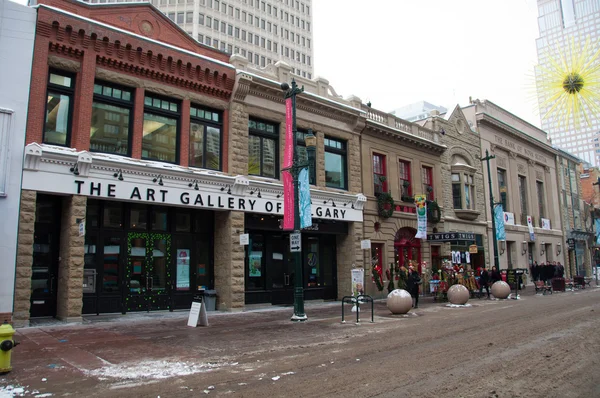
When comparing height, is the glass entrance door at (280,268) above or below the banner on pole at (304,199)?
below

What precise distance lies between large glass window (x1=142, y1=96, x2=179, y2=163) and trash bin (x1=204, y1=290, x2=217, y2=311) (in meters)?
5.50

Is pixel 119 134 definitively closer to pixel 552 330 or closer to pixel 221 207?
pixel 221 207

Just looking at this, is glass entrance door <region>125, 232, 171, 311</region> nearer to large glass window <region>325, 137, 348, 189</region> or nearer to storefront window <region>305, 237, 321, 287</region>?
storefront window <region>305, 237, 321, 287</region>

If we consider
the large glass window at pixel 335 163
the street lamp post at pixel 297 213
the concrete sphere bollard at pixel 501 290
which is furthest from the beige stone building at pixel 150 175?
the concrete sphere bollard at pixel 501 290

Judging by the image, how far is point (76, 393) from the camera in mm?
6637

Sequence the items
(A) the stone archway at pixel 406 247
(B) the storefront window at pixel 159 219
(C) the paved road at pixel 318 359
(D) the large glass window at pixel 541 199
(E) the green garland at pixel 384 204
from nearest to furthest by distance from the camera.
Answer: (C) the paved road at pixel 318 359, (B) the storefront window at pixel 159 219, (E) the green garland at pixel 384 204, (A) the stone archway at pixel 406 247, (D) the large glass window at pixel 541 199

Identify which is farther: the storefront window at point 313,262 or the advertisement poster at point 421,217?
the advertisement poster at point 421,217

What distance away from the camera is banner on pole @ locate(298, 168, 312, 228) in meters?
16.1

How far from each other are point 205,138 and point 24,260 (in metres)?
8.24

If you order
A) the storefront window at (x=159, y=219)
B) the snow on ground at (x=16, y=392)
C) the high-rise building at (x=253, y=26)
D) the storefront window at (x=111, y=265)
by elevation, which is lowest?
the snow on ground at (x=16, y=392)

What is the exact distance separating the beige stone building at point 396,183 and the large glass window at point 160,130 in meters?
11.0

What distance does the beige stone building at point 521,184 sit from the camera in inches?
1436

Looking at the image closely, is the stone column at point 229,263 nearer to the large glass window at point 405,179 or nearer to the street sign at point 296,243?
the street sign at point 296,243

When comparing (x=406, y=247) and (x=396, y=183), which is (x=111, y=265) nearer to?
(x=396, y=183)
